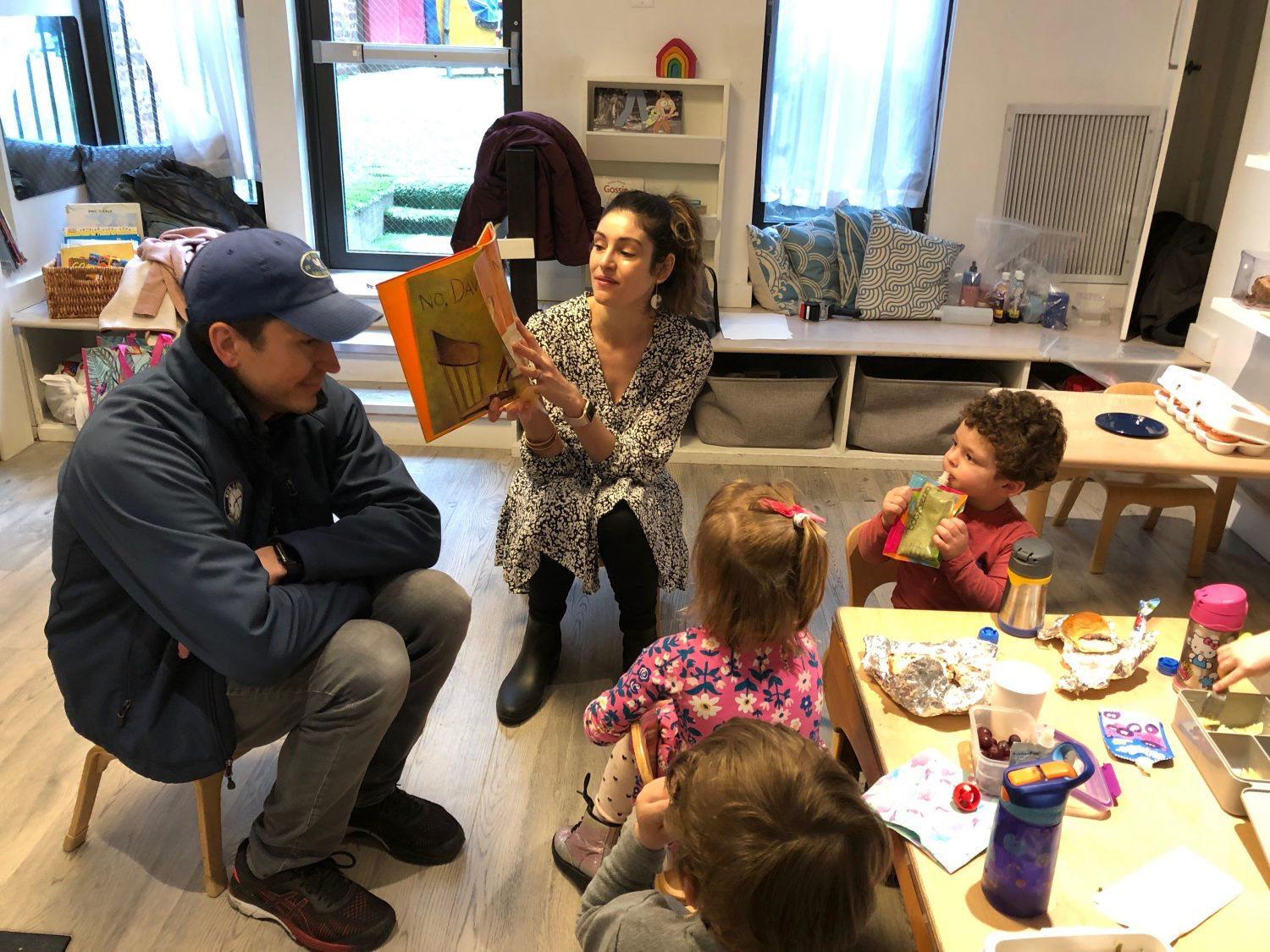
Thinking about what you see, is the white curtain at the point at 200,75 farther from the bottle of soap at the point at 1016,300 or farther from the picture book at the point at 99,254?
the bottle of soap at the point at 1016,300

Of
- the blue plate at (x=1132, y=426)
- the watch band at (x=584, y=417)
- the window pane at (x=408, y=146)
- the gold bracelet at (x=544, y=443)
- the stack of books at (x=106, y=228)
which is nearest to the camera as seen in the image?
A: the watch band at (x=584, y=417)

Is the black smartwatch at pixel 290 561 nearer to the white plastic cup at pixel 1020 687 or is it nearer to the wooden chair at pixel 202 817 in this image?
the wooden chair at pixel 202 817

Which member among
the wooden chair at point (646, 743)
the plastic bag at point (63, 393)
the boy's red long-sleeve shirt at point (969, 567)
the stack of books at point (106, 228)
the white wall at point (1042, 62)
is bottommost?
the plastic bag at point (63, 393)

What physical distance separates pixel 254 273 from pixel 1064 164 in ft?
11.3

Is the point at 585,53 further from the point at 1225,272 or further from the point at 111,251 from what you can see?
the point at 1225,272

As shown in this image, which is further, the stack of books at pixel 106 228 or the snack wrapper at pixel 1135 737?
the stack of books at pixel 106 228

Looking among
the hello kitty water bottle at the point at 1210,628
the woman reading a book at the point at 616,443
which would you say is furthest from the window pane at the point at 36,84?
the hello kitty water bottle at the point at 1210,628

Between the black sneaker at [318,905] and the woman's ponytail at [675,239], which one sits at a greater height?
the woman's ponytail at [675,239]

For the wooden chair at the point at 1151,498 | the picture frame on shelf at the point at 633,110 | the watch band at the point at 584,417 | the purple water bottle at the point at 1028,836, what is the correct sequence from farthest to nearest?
the picture frame on shelf at the point at 633,110 → the wooden chair at the point at 1151,498 → the watch band at the point at 584,417 → the purple water bottle at the point at 1028,836

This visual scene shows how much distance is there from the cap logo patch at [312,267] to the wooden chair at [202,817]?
2.69 feet

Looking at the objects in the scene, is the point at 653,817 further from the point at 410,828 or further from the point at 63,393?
the point at 63,393

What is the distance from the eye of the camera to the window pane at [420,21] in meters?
4.05

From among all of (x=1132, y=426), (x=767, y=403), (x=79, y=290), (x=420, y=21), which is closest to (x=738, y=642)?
(x=1132, y=426)

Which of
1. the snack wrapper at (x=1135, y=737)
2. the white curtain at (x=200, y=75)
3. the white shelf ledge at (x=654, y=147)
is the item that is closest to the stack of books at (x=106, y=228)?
the white curtain at (x=200, y=75)
